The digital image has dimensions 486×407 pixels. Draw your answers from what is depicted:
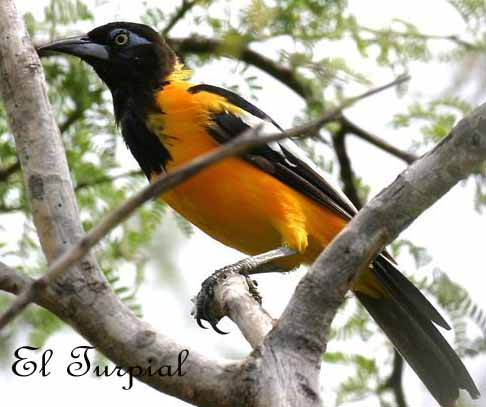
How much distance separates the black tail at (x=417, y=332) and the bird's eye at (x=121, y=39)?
1.73 metres

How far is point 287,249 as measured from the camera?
4.68 metres

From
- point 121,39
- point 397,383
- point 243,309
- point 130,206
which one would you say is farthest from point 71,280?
point 121,39

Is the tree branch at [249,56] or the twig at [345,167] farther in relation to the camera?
the twig at [345,167]

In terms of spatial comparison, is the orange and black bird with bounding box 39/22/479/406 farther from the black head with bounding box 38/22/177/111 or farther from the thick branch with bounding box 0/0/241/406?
the thick branch with bounding box 0/0/241/406

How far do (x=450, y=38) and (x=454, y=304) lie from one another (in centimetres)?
130

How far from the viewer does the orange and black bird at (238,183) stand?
15.1 ft

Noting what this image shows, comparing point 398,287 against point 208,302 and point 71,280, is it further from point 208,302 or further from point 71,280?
point 71,280

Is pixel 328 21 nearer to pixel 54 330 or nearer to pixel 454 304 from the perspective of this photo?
pixel 454 304

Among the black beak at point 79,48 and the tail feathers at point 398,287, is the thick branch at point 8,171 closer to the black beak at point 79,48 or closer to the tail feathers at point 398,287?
the black beak at point 79,48

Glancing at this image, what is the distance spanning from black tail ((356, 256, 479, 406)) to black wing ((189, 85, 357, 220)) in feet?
1.23

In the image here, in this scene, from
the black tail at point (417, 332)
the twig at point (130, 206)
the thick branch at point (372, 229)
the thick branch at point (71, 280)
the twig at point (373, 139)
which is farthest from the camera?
the twig at point (373, 139)

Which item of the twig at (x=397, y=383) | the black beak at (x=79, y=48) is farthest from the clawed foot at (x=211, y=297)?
the black beak at (x=79, y=48)

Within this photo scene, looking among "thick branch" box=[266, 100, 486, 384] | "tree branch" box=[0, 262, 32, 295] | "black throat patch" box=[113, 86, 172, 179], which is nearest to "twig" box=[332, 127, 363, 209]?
"black throat patch" box=[113, 86, 172, 179]

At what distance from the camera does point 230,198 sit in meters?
4.62
